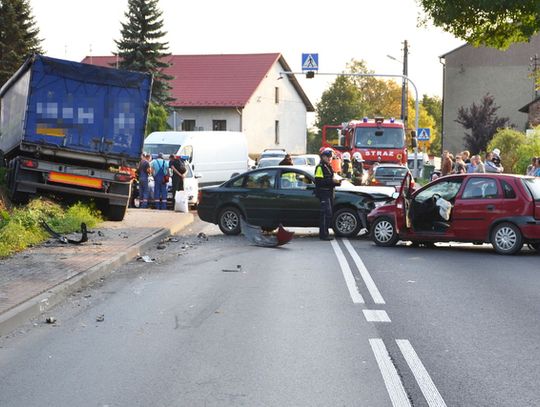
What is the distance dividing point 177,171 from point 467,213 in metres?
11.7

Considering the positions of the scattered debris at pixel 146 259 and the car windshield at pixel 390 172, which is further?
the car windshield at pixel 390 172

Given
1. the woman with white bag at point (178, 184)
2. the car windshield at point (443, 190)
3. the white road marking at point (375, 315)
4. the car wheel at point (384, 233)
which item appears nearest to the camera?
the white road marking at point (375, 315)

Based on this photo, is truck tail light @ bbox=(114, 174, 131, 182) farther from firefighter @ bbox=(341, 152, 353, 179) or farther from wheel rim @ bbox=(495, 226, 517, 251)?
firefighter @ bbox=(341, 152, 353, 179)

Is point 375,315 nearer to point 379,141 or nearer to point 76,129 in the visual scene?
point 76,129

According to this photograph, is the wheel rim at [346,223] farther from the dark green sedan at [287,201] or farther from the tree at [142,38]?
the tree at [142,38]

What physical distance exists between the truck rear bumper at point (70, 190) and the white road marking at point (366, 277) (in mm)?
5719

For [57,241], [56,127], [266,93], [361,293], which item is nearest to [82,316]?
[361,293]

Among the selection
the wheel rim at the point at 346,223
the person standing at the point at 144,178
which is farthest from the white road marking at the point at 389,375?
the person standing at the point at 144,178

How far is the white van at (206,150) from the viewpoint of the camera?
30500mm

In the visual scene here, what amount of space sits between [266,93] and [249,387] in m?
65.8

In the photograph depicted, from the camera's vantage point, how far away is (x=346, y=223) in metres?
18.5

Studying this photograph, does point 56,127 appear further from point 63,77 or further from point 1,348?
point 1,348

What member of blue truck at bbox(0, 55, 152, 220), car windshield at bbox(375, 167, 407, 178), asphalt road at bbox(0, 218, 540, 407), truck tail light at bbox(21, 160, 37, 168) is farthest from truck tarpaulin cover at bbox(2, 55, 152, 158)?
A: car windshield at bbox(375, 167, 407, 178)

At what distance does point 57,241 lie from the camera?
1562 cm
